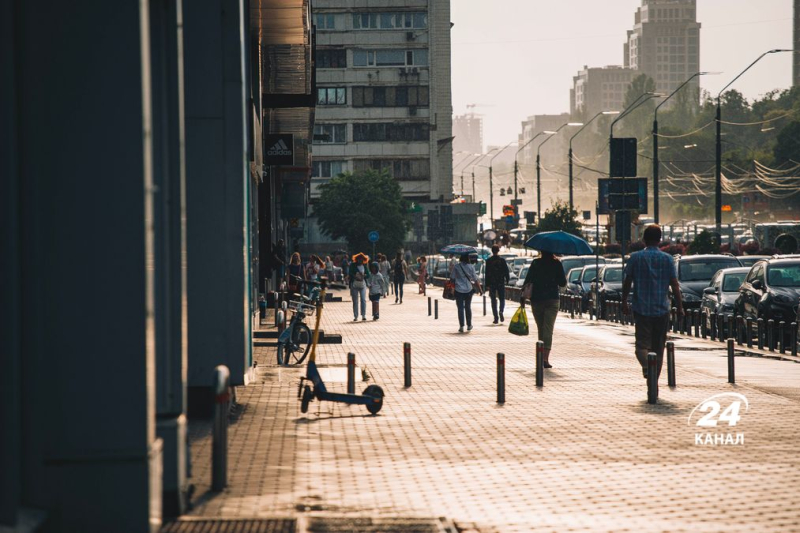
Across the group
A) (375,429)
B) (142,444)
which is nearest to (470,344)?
(375,429)

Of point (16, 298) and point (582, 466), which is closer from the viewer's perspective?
point (16, 298)

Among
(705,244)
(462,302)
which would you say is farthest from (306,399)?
(705,244)

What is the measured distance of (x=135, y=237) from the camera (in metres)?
7.09

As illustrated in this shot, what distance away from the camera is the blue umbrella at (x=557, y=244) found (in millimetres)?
21953

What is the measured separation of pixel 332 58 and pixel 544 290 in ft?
304

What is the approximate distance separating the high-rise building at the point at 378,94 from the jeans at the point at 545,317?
9063cm

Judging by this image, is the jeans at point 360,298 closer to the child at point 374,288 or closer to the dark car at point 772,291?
the child at point 374,288

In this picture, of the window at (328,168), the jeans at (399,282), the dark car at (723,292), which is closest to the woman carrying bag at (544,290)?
the dark car at (723,292)

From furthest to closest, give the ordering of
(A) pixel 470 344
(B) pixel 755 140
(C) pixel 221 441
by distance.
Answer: (B) pixel 755 140 < (A) pixel 470 344 < (C) pixel 221 441

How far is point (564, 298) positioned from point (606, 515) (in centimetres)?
3460

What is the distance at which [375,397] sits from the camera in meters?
13.8

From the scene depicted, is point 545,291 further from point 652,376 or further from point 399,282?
point 399,282

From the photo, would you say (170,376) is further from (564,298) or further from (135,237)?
(564,298)

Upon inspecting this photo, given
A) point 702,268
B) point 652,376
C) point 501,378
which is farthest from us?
point 702,268
